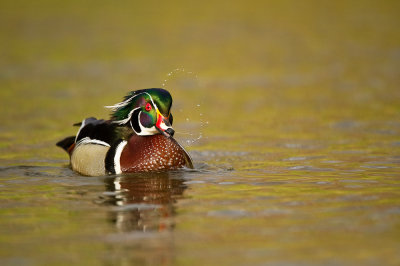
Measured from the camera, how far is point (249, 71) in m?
19.4

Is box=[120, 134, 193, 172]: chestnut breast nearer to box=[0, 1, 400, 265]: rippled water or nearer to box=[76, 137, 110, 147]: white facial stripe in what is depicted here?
box=[0, 1, 400, 265]: rippled water

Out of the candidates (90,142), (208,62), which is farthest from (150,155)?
(208,62)

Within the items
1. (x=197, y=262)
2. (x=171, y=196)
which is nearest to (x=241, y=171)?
(x=171, y=196)

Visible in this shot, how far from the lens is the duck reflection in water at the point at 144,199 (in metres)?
7.30

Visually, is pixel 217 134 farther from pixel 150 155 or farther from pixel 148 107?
pixel 148 107

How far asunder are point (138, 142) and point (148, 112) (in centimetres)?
42

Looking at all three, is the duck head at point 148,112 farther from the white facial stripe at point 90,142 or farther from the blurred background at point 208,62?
the blurred background at point 208,62

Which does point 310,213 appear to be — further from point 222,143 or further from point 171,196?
point 222,143

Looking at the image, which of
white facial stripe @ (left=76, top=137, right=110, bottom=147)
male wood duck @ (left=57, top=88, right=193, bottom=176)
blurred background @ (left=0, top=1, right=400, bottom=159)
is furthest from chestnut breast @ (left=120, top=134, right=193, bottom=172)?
blurred background @ (left=0, top=1, right=400, bottom=159)

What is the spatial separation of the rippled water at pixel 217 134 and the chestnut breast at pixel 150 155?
5.3 inches

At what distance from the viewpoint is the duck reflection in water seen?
24.0 feet

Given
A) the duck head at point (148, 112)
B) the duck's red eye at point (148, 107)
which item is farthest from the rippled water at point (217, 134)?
the duck's red eye at point (148, 107)

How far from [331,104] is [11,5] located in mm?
17531

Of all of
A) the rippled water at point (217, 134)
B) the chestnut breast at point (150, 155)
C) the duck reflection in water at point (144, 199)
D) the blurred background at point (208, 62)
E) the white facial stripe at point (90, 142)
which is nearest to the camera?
the rippled water at point (217, 134)
